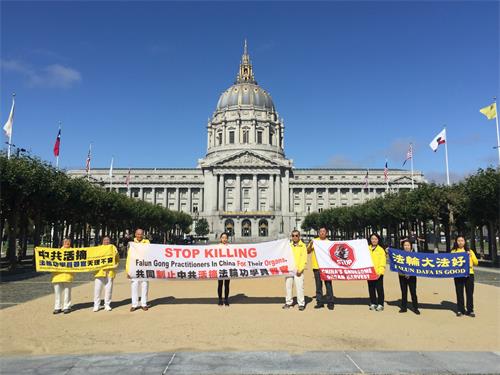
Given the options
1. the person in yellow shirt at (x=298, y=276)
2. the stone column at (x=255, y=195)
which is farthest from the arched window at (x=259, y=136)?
the person in yellow shirt at (x=298, y=276)

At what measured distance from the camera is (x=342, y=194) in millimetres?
126188

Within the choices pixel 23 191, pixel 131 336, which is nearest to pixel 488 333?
pixel 131 336

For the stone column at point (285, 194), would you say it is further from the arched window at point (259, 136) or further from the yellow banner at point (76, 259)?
the yellow banner at point (76, 259)

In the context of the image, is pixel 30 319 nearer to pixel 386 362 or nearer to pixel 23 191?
pixel 386 362

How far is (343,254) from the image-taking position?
13461 mm

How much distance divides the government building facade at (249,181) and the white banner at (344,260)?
308 feet

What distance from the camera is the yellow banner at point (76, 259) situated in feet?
42.8

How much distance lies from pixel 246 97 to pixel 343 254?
420 feet

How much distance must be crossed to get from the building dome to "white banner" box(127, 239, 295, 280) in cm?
12543

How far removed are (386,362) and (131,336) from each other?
5614 mm

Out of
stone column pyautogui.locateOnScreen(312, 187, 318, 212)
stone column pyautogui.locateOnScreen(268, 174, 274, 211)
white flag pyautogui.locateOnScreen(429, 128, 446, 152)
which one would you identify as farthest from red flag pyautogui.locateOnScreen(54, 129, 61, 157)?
stone column pyautogui.locateOnScreen(312, 187, 318, 212)

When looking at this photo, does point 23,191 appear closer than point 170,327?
No

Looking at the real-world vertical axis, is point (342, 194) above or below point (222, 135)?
below

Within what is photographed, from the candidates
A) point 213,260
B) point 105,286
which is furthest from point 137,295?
point 213,260
